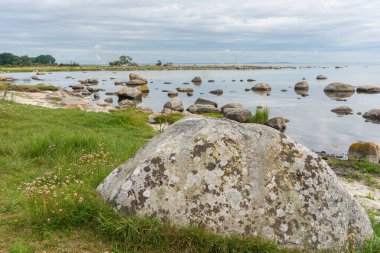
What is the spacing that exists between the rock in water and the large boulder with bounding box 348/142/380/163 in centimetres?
1559

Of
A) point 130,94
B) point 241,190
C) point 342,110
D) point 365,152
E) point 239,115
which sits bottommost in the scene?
point 342,110

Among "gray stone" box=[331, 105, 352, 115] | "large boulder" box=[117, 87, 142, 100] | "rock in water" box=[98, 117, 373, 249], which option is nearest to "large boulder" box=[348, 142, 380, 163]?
"rock in water" box=[98, 117, 373, 249]

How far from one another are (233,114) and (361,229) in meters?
29.5

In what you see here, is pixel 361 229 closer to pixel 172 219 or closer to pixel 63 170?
pixel 172 219

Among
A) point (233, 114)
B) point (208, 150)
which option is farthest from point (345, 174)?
point (233, 114)

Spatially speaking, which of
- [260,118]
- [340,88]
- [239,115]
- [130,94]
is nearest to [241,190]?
[260,118]

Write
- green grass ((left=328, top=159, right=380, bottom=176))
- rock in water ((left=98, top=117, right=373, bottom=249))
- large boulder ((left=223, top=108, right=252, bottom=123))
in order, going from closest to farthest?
rock in water ((left=98, top=117, right=373, bottom=249)) < green grass ((left=328, top=159, right=380, bottom=176)) < large boulder ((left=223, top=108, right=252, bottom=123))

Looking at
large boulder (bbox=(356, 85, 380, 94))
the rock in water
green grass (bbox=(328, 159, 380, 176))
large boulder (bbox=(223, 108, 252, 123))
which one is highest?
the rock in water

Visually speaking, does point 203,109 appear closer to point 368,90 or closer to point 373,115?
point 373,115

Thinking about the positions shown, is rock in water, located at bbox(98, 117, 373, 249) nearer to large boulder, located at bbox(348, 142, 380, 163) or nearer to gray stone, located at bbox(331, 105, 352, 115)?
large boulder, located at bbox(348, 142, 380, 163)

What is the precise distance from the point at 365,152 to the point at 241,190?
17.4 m

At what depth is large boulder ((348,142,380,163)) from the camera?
20172 millimetres

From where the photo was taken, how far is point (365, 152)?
20.9 meters

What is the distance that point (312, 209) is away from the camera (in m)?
5.84
